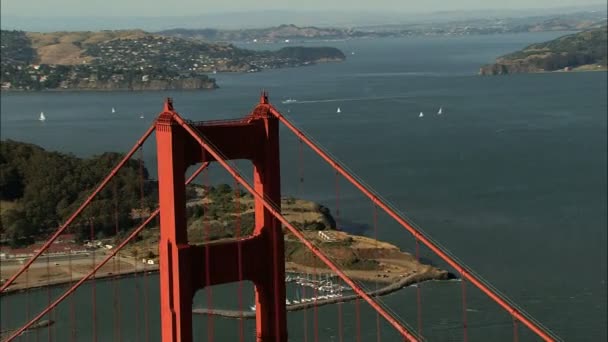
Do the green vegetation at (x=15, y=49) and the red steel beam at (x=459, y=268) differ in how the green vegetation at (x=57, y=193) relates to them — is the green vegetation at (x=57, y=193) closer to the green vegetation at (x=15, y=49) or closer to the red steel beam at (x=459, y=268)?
the red steel beam at (x=459, y=268)

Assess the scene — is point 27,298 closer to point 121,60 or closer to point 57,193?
point 57,193

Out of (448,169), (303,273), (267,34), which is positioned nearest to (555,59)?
(448,169)

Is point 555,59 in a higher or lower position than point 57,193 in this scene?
higher

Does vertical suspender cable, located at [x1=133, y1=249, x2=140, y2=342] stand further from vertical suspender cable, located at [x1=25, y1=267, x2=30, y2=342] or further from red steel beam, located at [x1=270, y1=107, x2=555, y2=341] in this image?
red steel beam, located at [x1=270, y1=107, x2=555, y2=341]

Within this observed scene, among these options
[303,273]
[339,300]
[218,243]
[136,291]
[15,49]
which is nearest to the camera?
[218,243]

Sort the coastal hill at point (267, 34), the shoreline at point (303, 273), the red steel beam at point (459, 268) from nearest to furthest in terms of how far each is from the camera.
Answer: the red steel beam at point (459, 268) → the shoreline at point (303, 273) → the coastal hill at point (267, 34)

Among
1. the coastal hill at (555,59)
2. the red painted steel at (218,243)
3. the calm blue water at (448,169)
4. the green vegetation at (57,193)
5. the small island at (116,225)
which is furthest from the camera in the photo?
the coastal hill at (555,59)

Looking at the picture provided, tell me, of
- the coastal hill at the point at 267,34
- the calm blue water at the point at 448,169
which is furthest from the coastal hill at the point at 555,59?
the coastal hill at the point at 267,34
